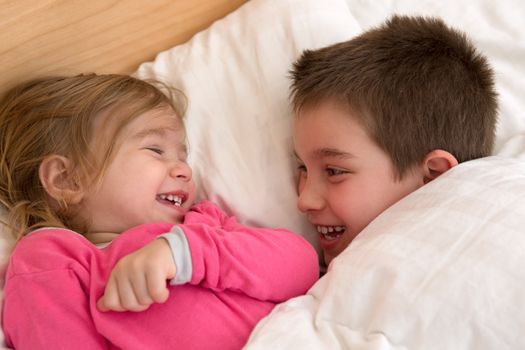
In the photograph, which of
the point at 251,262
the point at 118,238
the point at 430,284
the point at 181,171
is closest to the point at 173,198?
the point at 181,171

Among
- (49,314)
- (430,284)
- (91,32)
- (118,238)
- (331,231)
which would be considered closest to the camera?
(430,284)

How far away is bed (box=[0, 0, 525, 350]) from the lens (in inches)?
27.3

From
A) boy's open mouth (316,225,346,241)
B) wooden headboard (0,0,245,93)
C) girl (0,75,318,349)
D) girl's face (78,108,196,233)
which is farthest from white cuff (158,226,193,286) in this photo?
wooden headboard (0,0,245,93)

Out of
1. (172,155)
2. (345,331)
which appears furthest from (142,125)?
(345,331)

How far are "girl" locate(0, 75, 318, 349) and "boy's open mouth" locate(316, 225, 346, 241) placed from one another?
119 mm

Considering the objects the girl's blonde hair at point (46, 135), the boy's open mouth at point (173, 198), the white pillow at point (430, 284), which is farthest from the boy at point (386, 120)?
the girl's blonde hair at point (46, 135)

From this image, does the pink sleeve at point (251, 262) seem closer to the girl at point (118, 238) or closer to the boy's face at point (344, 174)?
the girl at point (118, 238)

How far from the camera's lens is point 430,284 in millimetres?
705

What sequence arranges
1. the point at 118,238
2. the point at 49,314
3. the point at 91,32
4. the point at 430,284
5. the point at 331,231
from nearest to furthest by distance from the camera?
the point at 430,284, the point at 49,314, the point at 118,238, the point at 331,231, the point at 91,32

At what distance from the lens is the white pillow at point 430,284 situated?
673mm

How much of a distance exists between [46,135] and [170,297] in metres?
0.39

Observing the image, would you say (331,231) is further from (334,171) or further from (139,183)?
(139,183)

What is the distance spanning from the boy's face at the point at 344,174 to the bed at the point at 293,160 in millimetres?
80

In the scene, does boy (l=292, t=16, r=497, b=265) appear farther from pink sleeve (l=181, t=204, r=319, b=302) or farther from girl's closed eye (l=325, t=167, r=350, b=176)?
pink sleeve (l=181, t=204, r=319, b=302)
